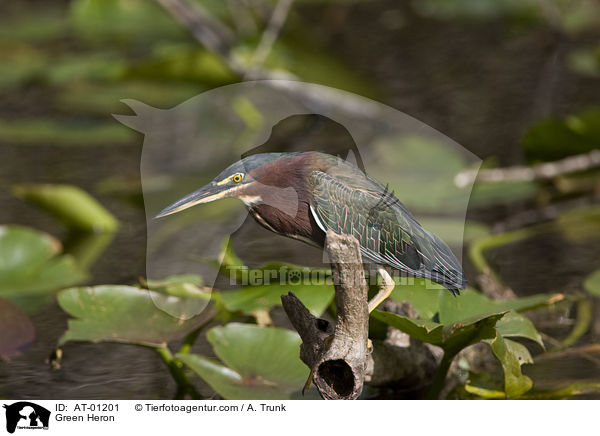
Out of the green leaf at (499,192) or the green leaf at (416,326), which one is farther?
the green leaf at (499,192)

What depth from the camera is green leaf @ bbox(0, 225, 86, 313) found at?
1.36m

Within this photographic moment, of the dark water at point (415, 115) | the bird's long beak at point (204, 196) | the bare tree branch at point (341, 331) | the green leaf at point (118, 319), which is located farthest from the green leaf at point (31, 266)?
the bird's long beak at point (204, 196)

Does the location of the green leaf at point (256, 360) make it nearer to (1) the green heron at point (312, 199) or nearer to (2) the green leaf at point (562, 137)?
(1) the green heron at point (312, 199)

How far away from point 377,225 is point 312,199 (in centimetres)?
7

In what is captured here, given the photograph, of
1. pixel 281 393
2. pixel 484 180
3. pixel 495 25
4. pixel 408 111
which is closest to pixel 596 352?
pixel 281 393

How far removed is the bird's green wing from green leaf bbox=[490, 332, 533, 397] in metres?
0.13

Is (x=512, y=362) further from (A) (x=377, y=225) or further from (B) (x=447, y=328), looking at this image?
(A) (x=377, y=225)

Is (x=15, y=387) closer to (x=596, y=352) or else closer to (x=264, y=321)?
(x=264, y=321)

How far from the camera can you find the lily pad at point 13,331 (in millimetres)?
1198

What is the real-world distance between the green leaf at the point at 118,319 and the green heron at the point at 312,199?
363mm

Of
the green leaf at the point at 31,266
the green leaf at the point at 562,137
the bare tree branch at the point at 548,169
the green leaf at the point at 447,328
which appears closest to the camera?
the green leaf at the point at 447,328

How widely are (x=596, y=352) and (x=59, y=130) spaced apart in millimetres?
1503

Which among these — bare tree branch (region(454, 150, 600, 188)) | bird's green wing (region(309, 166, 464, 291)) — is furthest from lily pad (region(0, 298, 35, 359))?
bare tree branch (region(454, 150, 600, 188))

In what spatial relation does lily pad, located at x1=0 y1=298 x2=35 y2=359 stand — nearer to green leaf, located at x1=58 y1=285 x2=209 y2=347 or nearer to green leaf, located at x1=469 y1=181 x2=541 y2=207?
green leaf, located at x1=58 y1=285 x2=209 y2=347
